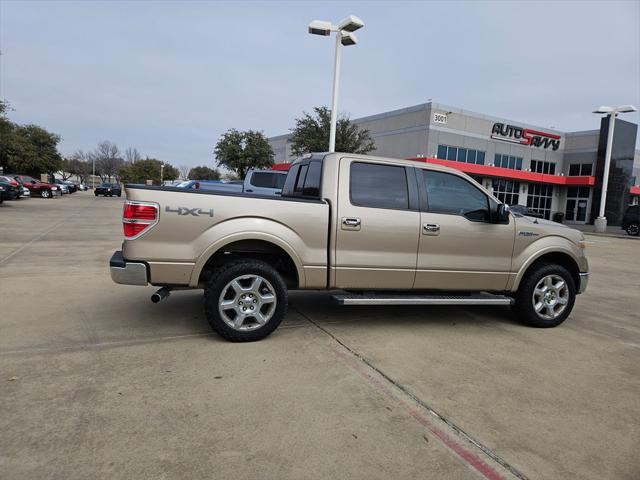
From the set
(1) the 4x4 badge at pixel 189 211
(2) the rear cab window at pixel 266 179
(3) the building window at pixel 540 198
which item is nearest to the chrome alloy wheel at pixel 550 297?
(1) the 4x4 badge at pixel 189 211

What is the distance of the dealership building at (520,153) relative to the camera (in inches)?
1431

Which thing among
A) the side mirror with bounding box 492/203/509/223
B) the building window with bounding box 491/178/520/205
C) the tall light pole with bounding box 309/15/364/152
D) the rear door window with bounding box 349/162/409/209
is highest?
the tall light pole with bounding box 309/15/364/152

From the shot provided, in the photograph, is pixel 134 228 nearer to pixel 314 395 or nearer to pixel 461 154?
pixel 314 395

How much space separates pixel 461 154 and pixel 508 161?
5.52m

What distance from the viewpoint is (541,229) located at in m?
5.64

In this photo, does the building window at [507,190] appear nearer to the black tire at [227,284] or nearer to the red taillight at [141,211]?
the black tire at [227,284]

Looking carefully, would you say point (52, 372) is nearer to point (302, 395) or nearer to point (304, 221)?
point (302, 395)

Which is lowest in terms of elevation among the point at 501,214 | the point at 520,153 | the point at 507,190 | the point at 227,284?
the point at 227,284

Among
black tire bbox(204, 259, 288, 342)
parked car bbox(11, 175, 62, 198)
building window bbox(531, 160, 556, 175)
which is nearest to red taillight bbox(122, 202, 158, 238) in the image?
black tire bbox(204, 259, 288, 342)

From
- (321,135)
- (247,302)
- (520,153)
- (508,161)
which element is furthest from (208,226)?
(520,153)

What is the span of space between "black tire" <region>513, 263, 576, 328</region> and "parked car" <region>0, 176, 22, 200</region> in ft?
91.6

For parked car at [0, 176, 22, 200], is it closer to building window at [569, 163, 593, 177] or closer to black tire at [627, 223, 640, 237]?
black tire at [627, 223, 640, 237]

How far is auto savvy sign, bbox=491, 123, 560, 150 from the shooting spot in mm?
39094

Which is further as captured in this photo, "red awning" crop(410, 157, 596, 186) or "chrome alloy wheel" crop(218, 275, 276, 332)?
"red awning" crop(410, 157, 596, 186)
